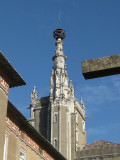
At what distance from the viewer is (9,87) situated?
17906 mm

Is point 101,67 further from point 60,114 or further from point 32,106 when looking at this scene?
point 32,106

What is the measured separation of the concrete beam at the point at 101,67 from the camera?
3805 millimetres

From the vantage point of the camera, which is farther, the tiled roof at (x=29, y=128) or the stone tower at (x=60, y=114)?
the stone tower at (x=60, y=114)

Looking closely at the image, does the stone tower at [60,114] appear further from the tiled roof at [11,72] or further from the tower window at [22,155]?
the tiled roof at [11,72]

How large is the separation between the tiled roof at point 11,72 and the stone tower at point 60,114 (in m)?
39.7

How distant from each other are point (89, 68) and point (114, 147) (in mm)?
52085

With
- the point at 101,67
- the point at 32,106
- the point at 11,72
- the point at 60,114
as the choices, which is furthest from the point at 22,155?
the point at 32,106

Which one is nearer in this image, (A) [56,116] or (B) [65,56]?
(A) [56,116]

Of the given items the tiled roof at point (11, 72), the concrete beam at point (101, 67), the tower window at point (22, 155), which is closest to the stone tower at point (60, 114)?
the tower window at point (22, 155)

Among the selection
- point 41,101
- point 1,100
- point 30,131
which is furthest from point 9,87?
point 41,101

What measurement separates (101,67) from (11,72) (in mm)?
13251

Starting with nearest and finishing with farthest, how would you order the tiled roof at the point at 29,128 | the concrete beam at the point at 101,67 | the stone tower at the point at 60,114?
the concrete beam at the point at 101,67 → the tiled roof at the point at 29,128 → the stone tower at the point at 60,114

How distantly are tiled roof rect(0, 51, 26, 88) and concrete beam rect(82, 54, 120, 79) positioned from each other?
12.0 metres

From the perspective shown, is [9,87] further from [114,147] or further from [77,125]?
[77,125]
